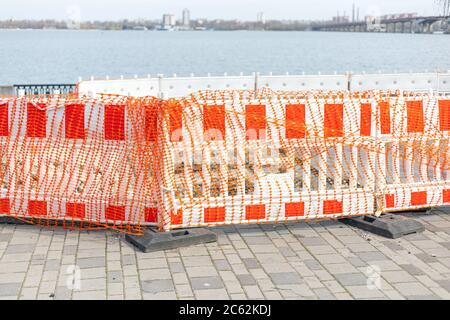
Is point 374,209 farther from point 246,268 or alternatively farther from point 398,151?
point 246,268

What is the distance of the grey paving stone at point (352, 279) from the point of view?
547 centimetres

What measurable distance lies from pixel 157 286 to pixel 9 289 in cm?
124

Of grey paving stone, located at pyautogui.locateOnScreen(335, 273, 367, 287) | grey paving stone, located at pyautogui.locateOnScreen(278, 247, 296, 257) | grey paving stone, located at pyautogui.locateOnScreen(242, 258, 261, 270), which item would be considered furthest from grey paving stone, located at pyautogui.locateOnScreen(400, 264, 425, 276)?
grey paving stone, located at pyautogui.locateOnScreen(242, 258, 261, 270)

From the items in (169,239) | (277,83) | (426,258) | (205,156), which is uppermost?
(277,83)

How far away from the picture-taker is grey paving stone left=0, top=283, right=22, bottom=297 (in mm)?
5215

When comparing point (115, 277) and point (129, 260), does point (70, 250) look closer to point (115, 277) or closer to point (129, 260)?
point (129, 260)

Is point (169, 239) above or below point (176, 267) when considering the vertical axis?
above

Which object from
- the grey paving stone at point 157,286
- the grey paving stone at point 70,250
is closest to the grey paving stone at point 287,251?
the grey paving stone at point 157,286

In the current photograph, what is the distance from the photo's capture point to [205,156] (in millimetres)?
6684

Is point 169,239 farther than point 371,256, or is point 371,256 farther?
point 169,239

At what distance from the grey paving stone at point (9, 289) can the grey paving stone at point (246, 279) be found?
189cm

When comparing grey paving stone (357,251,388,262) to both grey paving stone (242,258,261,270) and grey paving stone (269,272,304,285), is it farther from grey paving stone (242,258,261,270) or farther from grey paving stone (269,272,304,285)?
grey paving stone (242,258,261,270)

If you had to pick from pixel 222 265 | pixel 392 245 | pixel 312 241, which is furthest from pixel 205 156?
pixel 392 245

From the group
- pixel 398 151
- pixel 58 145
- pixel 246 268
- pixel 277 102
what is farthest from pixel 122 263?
pixel 398 151
